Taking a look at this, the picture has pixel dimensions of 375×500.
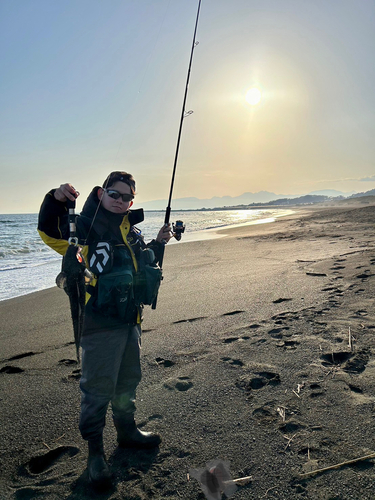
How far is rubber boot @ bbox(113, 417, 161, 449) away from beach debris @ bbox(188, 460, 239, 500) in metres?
0.34

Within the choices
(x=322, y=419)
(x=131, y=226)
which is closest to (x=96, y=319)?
(x=131, y=226)

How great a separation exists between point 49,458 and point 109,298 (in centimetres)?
110

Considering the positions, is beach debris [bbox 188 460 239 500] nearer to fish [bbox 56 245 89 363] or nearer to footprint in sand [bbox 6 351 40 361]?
fish [bbox 56 245 89 363]

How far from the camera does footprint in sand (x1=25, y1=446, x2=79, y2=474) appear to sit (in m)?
2.04

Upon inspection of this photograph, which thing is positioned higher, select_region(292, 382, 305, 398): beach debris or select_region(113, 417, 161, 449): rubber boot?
select_region(292, 382, 305, 398): beach debris

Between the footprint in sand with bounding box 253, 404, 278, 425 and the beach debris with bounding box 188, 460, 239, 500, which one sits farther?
the footprint in sand with bounding box 253, 404, 278, 425

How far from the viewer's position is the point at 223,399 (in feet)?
8.21

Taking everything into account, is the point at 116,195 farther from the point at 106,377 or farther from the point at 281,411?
the point at 281,411

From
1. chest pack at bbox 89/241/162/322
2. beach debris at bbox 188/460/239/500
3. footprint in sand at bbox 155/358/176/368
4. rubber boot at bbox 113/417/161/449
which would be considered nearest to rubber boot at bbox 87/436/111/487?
rubber boot at bbox 113/417/161/449

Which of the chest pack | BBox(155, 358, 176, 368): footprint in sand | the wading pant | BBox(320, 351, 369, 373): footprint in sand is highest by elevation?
the chest pack

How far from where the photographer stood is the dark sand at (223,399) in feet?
6.07

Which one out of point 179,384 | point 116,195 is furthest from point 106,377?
point 116,195

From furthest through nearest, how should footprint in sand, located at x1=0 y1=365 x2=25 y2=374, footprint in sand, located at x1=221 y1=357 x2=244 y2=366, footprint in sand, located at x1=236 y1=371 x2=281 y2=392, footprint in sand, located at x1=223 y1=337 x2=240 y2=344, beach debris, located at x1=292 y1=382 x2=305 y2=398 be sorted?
1. footprint in sand, located at x1=223 y1=337 x2=240 y2=344
2. footprint in sand, located at x1=0 y1=365 x2=25 y2=374
3. footprint in sand, located at x1=221 y1=357 x2=244 y2=366
4. footprint in sand, located at x1=236 y1=371 x2=281 y2=392
5. beach debris, located at x1=292 y1=382 x2=305 y2=398

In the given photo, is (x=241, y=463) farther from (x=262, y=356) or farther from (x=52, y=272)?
(x=52, y=272)
